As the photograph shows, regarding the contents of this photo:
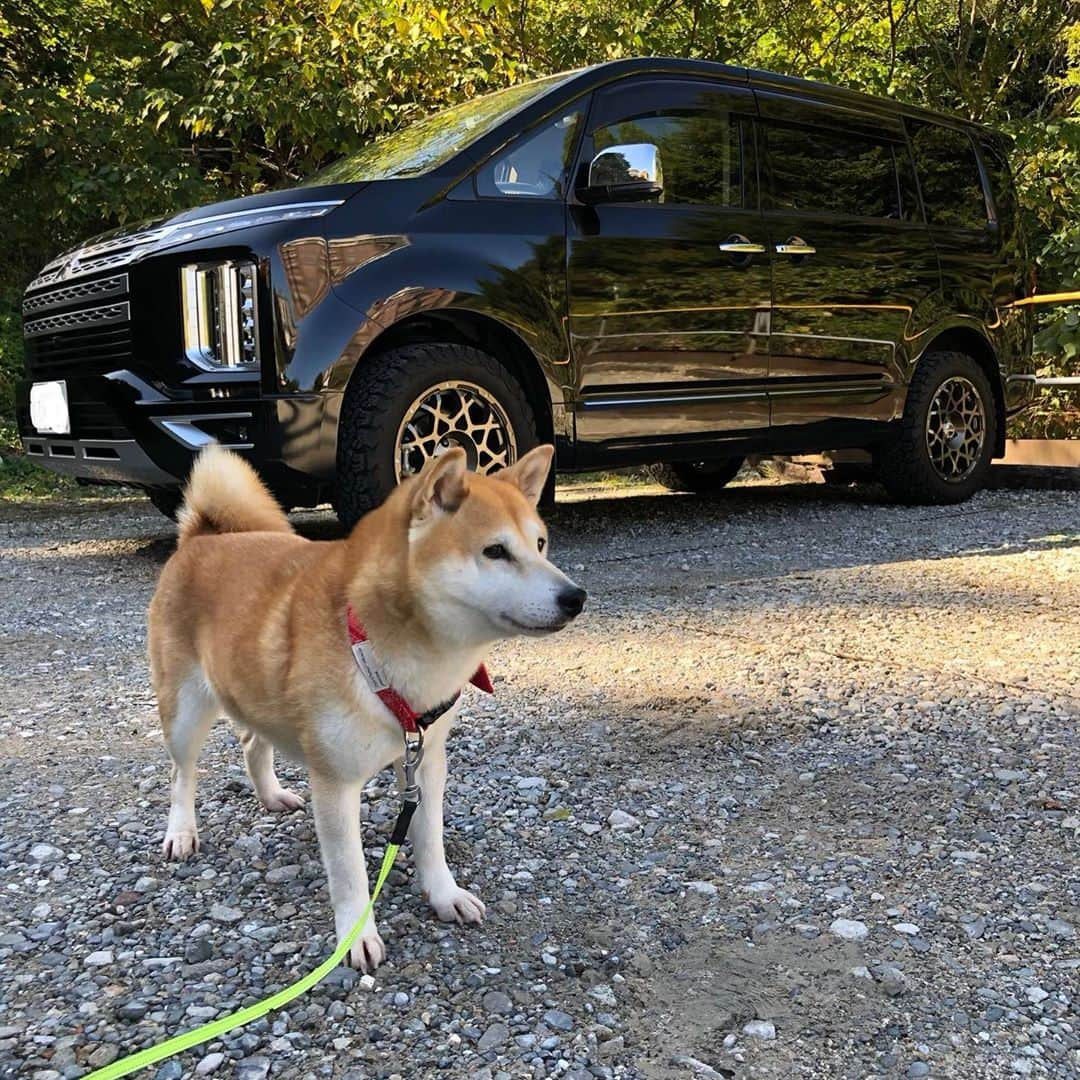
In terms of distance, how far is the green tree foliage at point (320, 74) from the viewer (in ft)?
31.2

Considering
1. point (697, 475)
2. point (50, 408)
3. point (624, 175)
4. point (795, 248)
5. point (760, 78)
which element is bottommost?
point (697, 475)

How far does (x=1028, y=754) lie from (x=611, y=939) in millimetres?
1450

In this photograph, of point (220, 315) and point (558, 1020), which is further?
point (220, 315)

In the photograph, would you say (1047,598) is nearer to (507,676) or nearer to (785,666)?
(785,666)

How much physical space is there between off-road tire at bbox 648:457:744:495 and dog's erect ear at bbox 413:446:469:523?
6.34 meters

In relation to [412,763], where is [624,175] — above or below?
above

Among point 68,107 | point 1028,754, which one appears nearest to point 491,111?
point 1028,754

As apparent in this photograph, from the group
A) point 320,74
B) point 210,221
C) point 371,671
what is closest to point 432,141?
point 210,221

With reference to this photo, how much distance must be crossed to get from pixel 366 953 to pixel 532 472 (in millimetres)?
1074

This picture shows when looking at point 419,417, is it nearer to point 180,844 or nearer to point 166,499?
point 166,499

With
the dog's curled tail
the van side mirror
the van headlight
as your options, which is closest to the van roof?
the van side mirror

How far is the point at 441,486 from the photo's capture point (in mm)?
2143

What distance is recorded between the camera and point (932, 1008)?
1879 mm

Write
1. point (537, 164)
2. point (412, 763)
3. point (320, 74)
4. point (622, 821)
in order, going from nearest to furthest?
1. point (412, 763)
2. point (622, 821)
3. point (537, 164)
4. point (320, 74)
